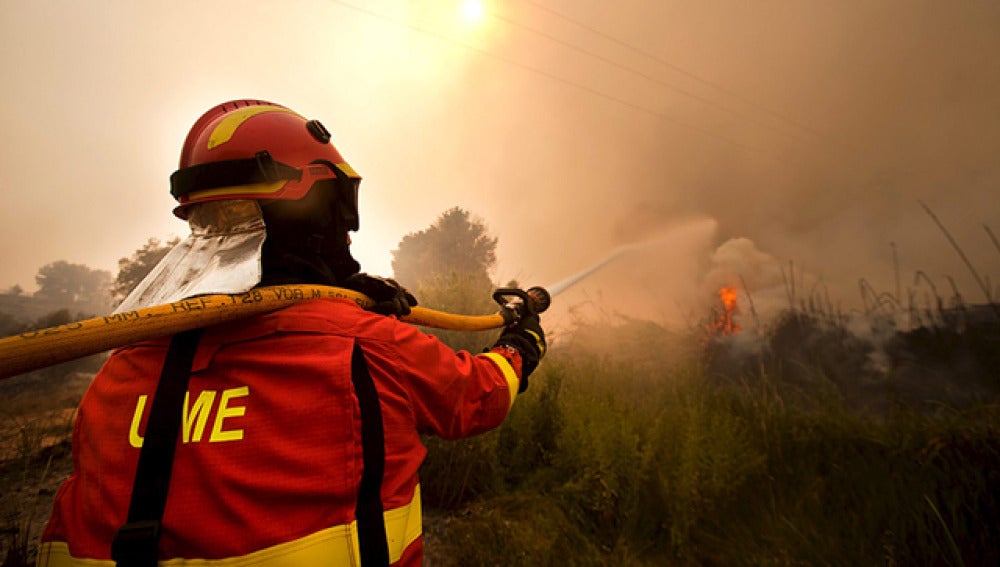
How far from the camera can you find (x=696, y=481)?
2.96 m

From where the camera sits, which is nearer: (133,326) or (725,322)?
(133,326)

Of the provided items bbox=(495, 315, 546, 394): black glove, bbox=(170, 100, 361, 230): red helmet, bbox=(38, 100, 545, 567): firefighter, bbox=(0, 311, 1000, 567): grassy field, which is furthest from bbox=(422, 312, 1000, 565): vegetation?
bbox=(170, 100, 361, 230): red helmet

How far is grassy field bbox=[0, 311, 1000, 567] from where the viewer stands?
2.43m

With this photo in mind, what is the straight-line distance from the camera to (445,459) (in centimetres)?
364

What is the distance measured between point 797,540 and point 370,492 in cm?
295

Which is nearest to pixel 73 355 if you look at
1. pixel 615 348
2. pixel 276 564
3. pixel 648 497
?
pixel 276 564

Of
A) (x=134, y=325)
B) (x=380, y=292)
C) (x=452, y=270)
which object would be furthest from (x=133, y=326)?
(x=452, y=270)

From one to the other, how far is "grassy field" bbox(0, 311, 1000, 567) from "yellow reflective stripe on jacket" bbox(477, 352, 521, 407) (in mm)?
1413

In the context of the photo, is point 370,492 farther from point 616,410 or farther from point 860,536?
point 616,410

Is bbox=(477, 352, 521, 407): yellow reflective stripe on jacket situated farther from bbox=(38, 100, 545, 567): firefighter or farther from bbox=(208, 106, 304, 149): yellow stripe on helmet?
bbox=(208, 106, 304, 149): yellow stripe on helmet

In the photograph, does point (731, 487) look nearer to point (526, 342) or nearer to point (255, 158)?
point (526, 342)

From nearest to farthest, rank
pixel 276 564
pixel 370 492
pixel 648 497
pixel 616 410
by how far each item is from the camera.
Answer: pixel 276 564 < pixel 370 492 < pixel 648 497 < pixel 616 410

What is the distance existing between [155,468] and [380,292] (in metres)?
0.96

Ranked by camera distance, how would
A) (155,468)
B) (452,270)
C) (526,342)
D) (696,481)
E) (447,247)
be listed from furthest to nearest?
(447,247), (452,270), (696,481), (526,342), (155,468)
